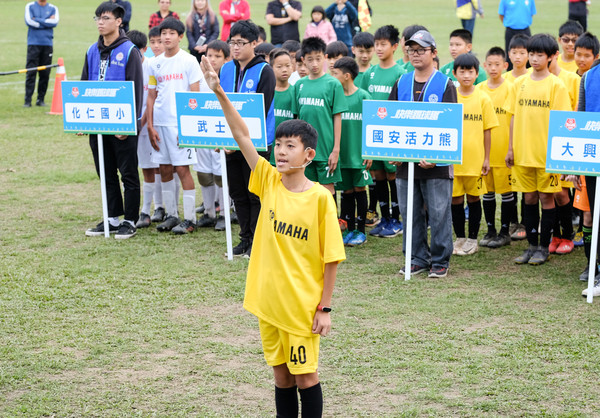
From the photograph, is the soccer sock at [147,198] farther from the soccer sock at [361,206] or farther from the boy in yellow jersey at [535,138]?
the boy in yellow jersey at [535,138]

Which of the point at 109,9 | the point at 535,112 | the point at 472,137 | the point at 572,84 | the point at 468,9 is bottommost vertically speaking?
the point at 472,137

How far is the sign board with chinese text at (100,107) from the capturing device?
358 inches

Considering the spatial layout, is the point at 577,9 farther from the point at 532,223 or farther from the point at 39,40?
the point at 532,223

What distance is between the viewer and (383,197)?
9.70m

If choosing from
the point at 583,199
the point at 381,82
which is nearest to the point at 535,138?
the point at 583,199

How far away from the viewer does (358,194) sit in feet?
30.4

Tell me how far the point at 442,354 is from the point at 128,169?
4.73 meters

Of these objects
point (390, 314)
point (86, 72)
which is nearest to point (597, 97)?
point (390, 314)

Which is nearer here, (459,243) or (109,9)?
(459,243)

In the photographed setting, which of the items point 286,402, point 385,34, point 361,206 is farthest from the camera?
point 385,34

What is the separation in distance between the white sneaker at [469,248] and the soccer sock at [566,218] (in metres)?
0.92

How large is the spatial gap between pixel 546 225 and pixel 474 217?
77cm

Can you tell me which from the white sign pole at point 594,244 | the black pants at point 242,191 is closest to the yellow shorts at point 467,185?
the white sign pole at point 594,244

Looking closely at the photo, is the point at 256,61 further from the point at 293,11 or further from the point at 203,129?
the point at 293,11
